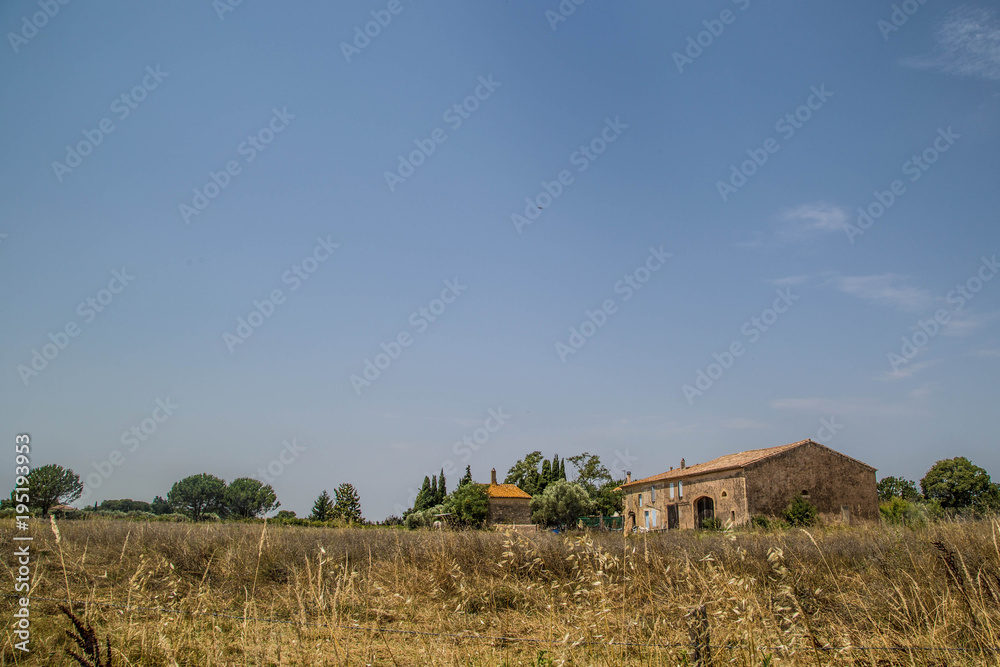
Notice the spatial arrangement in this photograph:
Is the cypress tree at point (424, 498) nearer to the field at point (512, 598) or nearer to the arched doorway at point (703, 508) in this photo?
the arched doorway at point (703, 508)

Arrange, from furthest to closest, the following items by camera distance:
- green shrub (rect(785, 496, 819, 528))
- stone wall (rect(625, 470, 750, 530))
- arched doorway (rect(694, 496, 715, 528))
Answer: arched doorway (rect(694, 496, 715, 528)) → stone wall (rect(625, 470, 750, 530)) → green shrub (rect(785, 496, 819, 528))

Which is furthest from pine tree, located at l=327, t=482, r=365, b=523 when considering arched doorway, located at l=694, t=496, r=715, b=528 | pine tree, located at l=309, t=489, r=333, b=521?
arched doorway, located at l=694, t=496, r=715, b=528

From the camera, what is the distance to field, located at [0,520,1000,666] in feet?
12.4

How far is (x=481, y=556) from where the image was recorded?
32.7 feet

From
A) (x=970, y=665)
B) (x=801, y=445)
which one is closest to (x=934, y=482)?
(x=801, y=445)

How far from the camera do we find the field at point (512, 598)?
3.79 m

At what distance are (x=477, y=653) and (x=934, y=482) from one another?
2381 inches

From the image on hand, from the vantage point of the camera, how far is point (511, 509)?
49.4 meters

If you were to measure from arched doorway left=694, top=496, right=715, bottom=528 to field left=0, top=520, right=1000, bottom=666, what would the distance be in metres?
23.7

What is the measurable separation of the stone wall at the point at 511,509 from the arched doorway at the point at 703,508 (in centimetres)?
1522

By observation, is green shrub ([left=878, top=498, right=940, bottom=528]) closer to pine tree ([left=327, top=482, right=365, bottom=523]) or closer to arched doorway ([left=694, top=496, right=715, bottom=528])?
arched doorway ([left=694, top=496, right=715, bottom=528])

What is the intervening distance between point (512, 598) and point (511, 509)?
42722 mm

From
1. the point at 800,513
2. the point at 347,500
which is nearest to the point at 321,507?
the point at 347,500

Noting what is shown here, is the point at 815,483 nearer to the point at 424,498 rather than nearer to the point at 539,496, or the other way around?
the point at 539,496
